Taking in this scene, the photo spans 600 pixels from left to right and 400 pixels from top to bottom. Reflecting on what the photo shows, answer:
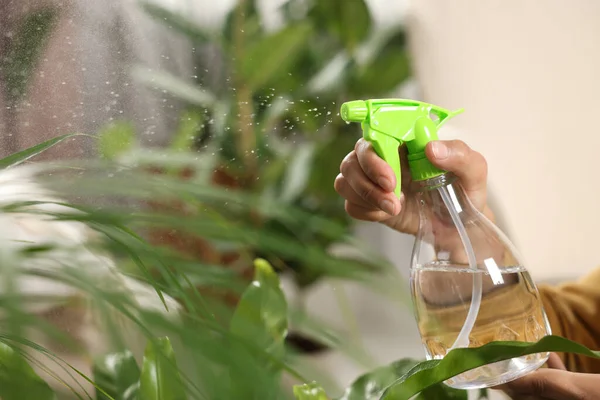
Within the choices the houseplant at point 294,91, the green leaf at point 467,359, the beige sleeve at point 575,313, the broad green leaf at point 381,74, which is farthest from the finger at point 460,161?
the broad green leaf at point 381,74

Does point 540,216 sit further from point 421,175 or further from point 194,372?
point 194,372

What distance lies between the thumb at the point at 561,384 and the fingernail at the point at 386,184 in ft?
0.41

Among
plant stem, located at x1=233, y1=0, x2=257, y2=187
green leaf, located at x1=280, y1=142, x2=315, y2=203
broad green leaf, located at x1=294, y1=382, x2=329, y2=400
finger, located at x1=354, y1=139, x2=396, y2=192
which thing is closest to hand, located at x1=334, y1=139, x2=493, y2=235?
finger, located at x1=354, y1=139, x2=396, y2=192

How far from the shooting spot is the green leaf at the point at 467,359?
0.85 ft

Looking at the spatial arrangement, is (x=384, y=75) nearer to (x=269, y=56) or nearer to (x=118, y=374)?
(x=269, y=56)

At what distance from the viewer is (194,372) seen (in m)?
0.26

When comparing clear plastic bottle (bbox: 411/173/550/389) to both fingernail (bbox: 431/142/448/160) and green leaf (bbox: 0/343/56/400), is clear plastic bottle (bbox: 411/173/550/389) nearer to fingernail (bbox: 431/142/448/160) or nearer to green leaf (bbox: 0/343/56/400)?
fingernail (bbox: 431/142/448/160)

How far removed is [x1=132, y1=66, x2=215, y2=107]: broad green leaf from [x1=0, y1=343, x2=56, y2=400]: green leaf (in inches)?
6.3

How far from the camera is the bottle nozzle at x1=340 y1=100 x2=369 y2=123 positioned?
0.33 m

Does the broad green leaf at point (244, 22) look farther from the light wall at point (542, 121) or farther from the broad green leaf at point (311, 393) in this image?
the broad green leaf at point (311, 393)

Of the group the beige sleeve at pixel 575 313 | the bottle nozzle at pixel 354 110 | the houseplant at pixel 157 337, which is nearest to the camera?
the houseplant at pixel 157 337

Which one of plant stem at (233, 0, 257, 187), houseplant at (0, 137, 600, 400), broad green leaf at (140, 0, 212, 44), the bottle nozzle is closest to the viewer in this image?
houseplant at (0, 137, 600, 400)

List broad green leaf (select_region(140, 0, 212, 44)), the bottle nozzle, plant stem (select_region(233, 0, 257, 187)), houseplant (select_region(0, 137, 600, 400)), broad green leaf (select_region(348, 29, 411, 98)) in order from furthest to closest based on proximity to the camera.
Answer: broad green leaf (select_region(348, 29, 411, 98)) → plant stem (select_region(233, 0, 257, 187)) → broad green leaf (select_region(140, 0, 212, 44)) → the bottle nozzle → houseplant (select_region(0, 137, 600, 400))

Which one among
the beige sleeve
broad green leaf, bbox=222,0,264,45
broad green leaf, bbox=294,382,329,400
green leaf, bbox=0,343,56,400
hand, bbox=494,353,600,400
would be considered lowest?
the beige sleeve
